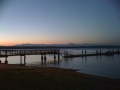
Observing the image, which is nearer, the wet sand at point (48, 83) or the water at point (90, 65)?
the wet sand at point (48, 83)

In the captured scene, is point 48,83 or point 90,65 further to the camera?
point 90,65

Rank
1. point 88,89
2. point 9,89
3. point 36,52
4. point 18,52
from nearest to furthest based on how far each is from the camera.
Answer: point 9,89 → point 88,89 → point 18,52 → point 36,52

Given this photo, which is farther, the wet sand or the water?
the water

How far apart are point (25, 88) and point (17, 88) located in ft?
1.20

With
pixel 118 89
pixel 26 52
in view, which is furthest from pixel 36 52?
pixel 118 89

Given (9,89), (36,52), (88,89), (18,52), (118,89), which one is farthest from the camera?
(36,52)

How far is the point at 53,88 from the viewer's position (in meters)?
9.28

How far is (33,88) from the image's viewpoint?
30.0 feet

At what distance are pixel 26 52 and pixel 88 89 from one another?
35354 millimetres

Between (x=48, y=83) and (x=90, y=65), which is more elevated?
(x=48, y=83)

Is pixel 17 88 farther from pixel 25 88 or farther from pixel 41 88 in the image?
pixel 41 88

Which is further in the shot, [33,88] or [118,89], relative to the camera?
[118,89]

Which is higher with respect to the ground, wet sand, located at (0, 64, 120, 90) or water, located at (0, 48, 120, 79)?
wet sand, located at (0, 64, 120, 90)

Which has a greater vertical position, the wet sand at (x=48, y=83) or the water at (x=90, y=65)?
the wet sand at (x=48, y=83)
